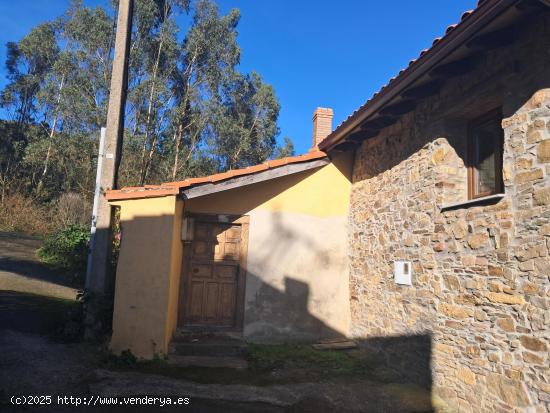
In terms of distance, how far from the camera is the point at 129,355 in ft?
18.5

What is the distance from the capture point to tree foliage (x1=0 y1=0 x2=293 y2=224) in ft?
59.8

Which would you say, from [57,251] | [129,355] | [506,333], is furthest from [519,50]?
[57,251]

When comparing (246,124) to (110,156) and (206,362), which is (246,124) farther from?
(206,362)

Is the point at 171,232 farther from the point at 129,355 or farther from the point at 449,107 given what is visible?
the point at 449,107

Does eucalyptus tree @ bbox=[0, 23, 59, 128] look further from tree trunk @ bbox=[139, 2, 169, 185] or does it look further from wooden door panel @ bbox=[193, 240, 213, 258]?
wooden door panel @ bbox=[193, 240, 213, 258]

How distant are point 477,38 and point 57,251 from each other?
40.8ft

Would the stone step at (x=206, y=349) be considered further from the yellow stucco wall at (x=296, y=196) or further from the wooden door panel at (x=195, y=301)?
the yellow stucco wall at (x=296, y=196)

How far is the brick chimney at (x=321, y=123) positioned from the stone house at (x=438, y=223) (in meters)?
2.08

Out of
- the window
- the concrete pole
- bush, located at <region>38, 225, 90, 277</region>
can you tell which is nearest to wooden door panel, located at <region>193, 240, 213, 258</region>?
→ the concrete pole

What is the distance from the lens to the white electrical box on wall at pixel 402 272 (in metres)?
5.58

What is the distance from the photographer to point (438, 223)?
5.04m

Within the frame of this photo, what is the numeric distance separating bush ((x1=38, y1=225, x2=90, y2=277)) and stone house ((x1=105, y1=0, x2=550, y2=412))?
19.9 feet

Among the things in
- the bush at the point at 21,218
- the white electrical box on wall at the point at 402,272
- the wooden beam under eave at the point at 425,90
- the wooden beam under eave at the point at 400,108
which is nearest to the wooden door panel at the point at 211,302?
the white electrical box on wall at the point at 402,272

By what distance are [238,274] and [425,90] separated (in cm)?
422
